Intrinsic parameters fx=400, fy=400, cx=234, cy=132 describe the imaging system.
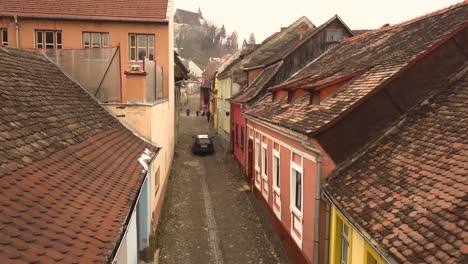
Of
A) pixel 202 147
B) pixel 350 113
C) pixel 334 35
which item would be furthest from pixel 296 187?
pixel 202 147

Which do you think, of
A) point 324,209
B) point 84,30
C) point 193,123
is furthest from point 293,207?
point 193,123

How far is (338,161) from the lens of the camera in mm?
8961

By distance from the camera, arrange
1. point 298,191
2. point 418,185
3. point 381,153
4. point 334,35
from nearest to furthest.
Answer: point 418,185, point 381,153, point 298,191, point 334,35

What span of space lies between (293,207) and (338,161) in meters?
2.79

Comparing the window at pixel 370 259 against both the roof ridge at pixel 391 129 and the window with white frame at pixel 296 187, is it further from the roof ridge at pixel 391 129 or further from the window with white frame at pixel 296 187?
the window with white frame at pixel 296 187

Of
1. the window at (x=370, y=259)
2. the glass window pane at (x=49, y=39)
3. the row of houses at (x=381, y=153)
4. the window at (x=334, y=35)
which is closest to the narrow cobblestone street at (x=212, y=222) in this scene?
the row of houses at (x=381, y=153)

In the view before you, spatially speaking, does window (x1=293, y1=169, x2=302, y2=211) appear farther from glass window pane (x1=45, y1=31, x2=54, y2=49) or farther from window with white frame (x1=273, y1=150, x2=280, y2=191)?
glass window pane (x1=45, y1=31, x2=54, y2=49)

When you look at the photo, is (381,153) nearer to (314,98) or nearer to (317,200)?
(317,200)

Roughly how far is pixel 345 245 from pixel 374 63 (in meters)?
5.19

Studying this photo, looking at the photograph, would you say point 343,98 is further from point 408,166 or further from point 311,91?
point 408,166

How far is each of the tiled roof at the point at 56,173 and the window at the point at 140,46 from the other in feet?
32.8

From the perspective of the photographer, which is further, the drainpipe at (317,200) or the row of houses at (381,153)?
the drainpipe at (317,200)

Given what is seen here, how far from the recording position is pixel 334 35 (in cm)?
1966

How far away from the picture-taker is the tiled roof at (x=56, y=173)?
4320 millimetres
